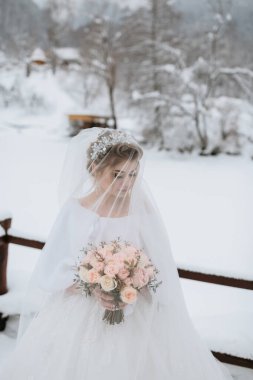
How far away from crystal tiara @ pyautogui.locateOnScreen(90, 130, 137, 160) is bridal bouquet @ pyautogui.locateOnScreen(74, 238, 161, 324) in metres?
0.51

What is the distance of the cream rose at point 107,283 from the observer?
135 cm

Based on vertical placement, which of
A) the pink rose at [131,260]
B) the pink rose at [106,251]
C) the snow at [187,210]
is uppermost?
the pink rose at [106,251]

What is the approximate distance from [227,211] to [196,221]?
1367 mm

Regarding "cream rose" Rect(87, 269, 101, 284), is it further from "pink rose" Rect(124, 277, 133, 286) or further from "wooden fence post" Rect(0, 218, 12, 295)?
"wooden fence post" Rect(0, 218, 12, 295)

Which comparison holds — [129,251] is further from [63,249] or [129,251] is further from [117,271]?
[63,249]

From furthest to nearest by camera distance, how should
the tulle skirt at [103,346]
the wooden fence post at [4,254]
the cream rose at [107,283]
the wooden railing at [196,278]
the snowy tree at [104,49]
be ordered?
the snowy tree at [104,49] < the wooden fence post at [4,254] < the wooden railing at [196,278] < the tulle skirt at [103,346] < the cream rose at [107,283]

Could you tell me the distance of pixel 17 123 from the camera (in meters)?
20.2

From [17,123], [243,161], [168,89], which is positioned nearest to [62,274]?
[243,161]

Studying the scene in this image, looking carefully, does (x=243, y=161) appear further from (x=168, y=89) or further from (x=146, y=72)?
(x=146, y=72)

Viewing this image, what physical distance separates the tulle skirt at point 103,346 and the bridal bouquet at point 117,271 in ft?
0.60

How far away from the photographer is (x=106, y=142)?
1.73m

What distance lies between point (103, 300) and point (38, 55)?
32.0m

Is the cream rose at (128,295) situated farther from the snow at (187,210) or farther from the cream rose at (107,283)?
the snow at (187,210)

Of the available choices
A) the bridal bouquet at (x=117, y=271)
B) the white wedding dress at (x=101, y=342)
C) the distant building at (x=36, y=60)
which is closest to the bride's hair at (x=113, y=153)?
the white wedding dress at (x=101, y=342)
